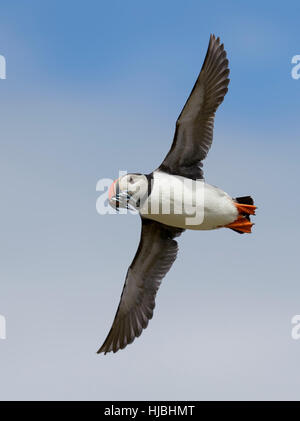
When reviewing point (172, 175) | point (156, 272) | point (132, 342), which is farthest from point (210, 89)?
point (132, 342)

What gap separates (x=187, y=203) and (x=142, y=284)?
8.00ft

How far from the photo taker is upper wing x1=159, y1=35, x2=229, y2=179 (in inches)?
542

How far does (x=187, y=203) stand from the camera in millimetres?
13586

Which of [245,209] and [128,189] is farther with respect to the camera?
[245,209]

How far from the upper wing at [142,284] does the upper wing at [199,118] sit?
1.50m

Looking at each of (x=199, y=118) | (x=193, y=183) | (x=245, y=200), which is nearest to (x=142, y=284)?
(x=193, y=183)

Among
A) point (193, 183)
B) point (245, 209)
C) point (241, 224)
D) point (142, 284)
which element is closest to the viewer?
point (193, 183)

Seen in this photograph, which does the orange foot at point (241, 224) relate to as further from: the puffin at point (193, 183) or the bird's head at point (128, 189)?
the bird's head at point (128, 189)

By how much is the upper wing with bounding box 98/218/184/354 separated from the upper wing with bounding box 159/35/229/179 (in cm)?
150

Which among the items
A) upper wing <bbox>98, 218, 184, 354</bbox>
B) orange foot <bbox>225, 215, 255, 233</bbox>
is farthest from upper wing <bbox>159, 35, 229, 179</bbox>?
upper wing <bbox>98, 218, 184, 354</bbox>

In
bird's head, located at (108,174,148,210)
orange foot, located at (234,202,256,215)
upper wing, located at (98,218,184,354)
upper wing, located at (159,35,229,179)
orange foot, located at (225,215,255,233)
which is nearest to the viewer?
bird's head, located at (108,174,148,210)

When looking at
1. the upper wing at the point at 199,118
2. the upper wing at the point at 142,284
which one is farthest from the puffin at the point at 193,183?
the upper wing at the point at 142,284

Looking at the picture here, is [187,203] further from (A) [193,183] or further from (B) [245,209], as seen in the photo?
(B) [245,209]

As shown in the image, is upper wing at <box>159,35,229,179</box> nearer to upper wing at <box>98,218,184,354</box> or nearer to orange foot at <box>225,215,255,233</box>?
orange foot at <box>225,215,255,233</box>
